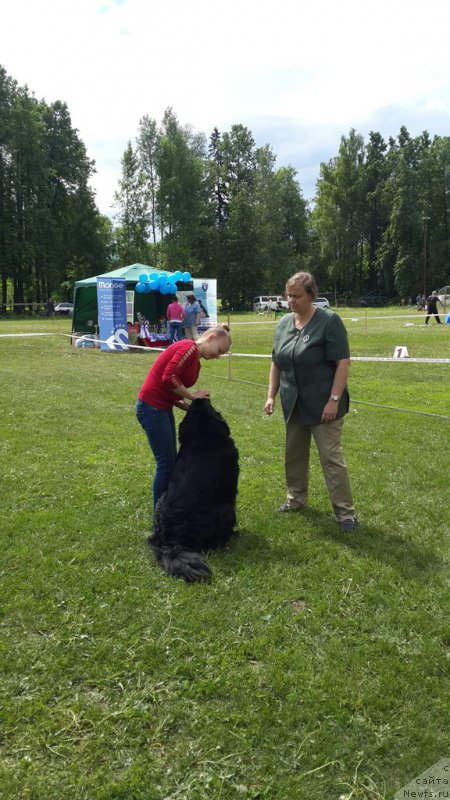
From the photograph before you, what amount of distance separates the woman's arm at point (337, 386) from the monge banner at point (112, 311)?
A: 13401 millimetres

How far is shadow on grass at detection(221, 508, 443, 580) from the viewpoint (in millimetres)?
3621

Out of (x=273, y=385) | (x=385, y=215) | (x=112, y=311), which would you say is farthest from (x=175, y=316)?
(x=385, y=215)

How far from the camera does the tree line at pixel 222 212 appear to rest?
44.2m

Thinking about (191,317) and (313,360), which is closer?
(313,360)

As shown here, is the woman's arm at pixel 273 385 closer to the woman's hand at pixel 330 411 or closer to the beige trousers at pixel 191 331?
the woman's hand at pixel 330 411

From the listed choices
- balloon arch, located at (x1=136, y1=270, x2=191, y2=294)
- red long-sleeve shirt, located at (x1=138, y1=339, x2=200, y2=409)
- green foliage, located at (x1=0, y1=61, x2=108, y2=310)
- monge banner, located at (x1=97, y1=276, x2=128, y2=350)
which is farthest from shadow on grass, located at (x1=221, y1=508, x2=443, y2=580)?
green foliage, located at (x1=0, y1=61, x2=108, y2=310)

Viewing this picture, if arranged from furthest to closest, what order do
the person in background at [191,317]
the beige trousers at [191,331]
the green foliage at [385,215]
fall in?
the green foliage at [385,215] → the beige trousers at [191,331] → the person in background at [191,317]

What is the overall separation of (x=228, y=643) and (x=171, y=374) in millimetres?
1738

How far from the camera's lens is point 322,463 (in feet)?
13.7

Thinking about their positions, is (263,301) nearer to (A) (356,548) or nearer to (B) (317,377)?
(B) (317,377)

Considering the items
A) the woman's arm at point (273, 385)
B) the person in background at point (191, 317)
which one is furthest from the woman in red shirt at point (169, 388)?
the person in background at point (191, 317)

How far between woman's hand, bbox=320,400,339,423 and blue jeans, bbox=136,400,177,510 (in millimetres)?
1137

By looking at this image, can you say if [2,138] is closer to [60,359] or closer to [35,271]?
[35,271]

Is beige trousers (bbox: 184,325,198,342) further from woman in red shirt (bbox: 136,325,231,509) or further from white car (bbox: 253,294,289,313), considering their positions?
white car (bbox: 253,294,289,313)
